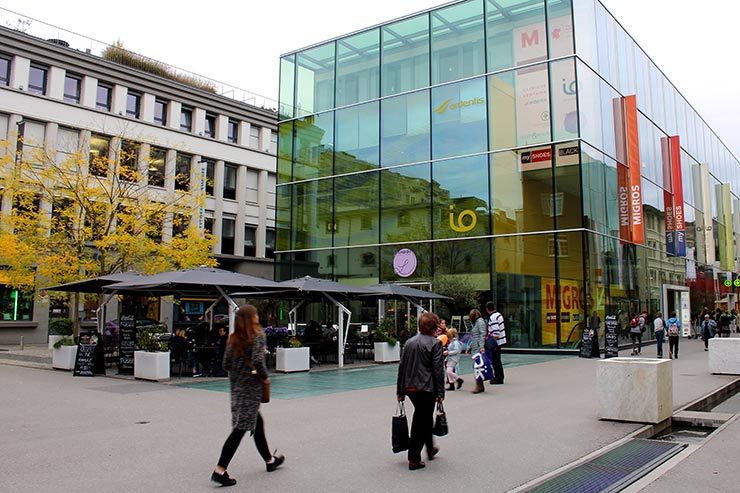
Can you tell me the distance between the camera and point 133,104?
1517 inches

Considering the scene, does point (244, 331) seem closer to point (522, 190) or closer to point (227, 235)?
point (522, 190)

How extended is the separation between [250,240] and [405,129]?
1932 cm

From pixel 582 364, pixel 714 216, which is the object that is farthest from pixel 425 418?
pixel 714 216

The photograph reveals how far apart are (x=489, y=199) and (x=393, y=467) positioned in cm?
2051

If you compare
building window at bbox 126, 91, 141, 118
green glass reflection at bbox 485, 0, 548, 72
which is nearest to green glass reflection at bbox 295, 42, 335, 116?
green glass reflection at bbox 485, 0, 548, 72

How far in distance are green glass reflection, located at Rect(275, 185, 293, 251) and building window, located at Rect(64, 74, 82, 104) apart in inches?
510

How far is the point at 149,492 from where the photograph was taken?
5.64 m

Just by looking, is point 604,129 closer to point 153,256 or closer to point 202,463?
point 153,256

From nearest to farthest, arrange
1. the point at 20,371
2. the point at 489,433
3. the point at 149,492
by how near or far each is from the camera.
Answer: the point at 149,492, the point at 489,433, the point at 20,371

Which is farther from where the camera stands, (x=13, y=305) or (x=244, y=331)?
(x=13, y=305)

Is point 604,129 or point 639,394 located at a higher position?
point 604,129

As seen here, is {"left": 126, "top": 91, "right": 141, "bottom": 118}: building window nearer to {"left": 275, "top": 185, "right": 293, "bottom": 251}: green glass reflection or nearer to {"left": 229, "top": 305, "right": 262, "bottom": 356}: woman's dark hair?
{"left": 275, "top": 185, "right": 293, "bottom": 251}: green glass reflection

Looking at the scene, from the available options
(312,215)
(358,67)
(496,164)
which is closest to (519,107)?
(496,164)

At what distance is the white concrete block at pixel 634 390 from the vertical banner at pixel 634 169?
64.9 ft
